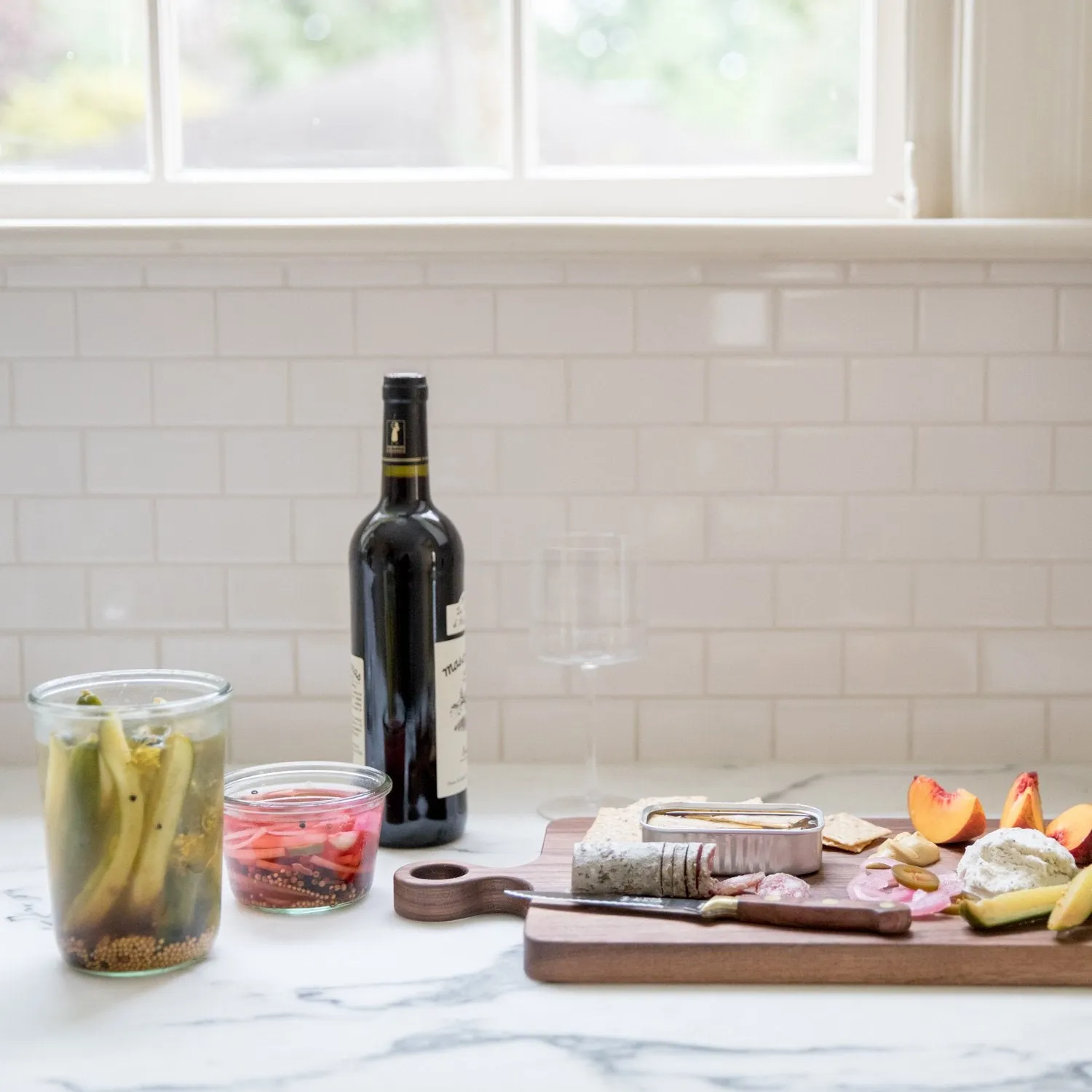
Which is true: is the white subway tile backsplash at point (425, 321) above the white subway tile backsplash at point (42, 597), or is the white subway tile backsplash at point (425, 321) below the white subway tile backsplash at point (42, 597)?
above

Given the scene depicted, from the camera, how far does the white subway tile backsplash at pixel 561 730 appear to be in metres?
1.50

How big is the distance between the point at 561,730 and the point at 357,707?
0.36 meters

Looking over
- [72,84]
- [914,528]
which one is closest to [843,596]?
[914,528]

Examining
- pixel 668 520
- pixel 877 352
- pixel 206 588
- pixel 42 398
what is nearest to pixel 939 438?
pixel 877 352

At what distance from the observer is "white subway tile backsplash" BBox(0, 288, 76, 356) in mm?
1466

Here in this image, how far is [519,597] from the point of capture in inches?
58.6

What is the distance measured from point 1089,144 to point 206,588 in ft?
3.39

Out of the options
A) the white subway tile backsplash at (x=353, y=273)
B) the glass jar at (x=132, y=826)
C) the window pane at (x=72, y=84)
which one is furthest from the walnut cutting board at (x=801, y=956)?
the window pane at (x=72, y=84)

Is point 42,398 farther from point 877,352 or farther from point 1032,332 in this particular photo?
point 1032,332

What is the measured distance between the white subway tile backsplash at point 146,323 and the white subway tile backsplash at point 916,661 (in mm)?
775

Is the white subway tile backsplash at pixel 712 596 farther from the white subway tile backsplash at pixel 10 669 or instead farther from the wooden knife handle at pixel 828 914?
the white subway tile backsplash at pixel 10 669

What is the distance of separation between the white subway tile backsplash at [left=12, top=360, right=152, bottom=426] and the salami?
2.75 feet

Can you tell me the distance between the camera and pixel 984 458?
4.79ft

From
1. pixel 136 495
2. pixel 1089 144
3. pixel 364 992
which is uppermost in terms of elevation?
pixel 1089 144
